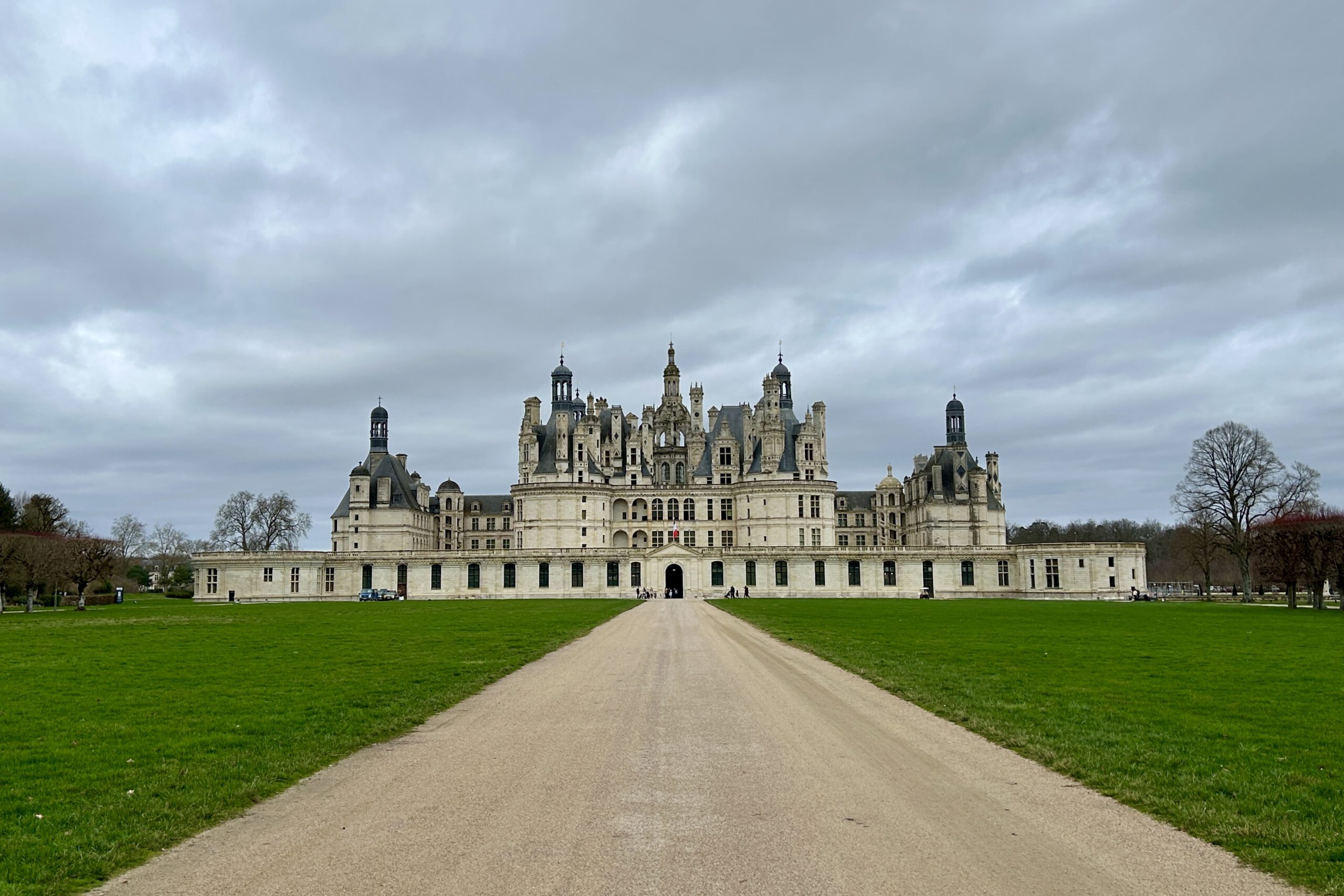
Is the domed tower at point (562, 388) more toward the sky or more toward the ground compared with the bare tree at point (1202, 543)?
more toward the sky

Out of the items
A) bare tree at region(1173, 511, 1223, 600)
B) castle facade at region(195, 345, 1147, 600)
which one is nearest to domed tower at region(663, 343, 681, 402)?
castle facade at region(195, 345, 1147, 600)

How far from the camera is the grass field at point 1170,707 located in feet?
35.1

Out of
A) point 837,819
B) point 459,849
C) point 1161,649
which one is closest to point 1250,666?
point 1161,649

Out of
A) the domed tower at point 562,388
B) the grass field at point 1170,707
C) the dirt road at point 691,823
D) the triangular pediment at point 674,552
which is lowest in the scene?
the grass field at point 1170,707

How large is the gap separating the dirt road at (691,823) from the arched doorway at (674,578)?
84430mm

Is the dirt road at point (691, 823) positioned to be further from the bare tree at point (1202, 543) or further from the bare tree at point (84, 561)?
the bare tree at point (1202, 543)

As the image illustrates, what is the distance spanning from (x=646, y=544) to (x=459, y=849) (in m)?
102

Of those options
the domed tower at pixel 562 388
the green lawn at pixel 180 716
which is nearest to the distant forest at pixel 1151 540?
the domed tower at pixel 562 388

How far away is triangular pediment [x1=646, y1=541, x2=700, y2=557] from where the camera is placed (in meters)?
101

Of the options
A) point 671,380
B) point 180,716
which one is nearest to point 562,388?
point 671,380

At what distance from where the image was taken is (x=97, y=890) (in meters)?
8.48

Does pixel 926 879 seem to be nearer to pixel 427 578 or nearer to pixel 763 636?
pixel 763 636

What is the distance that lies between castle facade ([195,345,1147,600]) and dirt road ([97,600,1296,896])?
8473 centimetres

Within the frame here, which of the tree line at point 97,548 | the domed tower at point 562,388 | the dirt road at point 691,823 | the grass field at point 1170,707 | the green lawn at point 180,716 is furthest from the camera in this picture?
the domed tower at point 562,388
